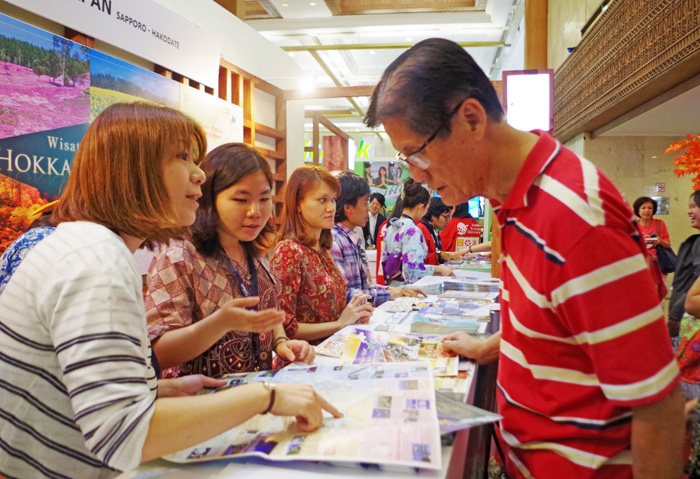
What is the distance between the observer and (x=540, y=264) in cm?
84

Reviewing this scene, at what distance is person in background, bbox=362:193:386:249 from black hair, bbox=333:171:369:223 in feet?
19.5

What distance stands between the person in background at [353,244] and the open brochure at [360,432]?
1726 millimetres

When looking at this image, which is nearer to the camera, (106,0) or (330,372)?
(330,372)

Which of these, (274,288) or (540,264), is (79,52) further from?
(540,264)

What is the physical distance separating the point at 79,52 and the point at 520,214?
3451mm

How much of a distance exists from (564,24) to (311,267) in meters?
5.97

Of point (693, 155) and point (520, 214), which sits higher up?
point (693, 155)

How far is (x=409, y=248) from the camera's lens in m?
4.25

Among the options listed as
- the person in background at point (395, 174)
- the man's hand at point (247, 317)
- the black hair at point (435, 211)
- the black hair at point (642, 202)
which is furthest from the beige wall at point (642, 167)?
the person in background at point (395, 174)

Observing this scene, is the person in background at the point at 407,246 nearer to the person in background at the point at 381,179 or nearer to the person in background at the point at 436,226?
the person in background at the point at 436,226

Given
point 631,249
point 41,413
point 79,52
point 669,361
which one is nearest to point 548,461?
point 669,361

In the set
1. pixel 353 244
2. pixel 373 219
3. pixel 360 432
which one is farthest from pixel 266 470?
pixel 373 219

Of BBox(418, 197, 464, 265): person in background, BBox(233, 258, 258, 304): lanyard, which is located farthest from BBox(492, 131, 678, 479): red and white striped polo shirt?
BBox(418, 197, 464, 265): person in background

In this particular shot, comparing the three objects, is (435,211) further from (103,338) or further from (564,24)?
(103,338)
